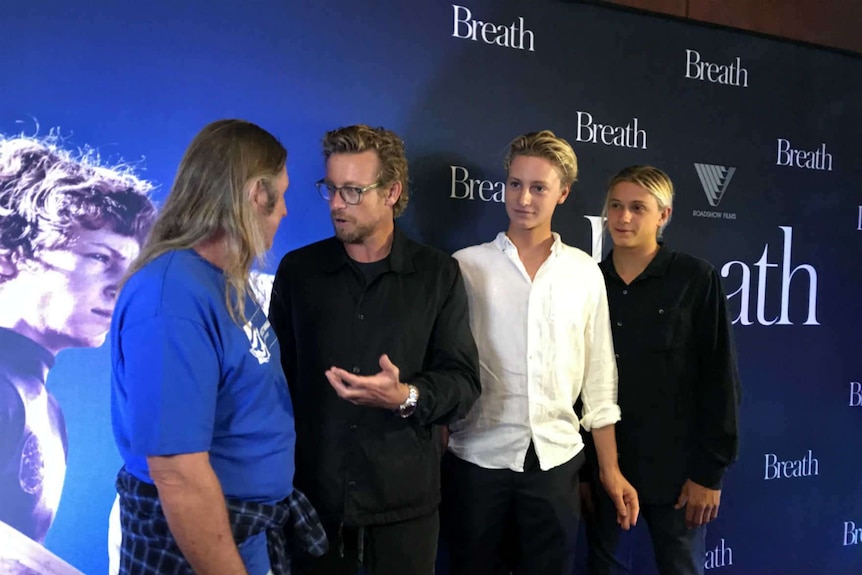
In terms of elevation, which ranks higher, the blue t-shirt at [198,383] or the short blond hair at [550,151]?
the short blond hair at [550,151]

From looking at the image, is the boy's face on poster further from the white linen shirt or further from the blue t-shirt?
the white linen shirt

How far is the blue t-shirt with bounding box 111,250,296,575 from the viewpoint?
3.19ft

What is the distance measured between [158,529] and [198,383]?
0.29 m

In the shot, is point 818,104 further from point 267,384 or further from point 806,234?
point 267,384

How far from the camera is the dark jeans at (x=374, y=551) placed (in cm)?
155

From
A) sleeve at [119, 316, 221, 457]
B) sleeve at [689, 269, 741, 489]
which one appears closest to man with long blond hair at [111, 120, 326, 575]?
sleeve at [119, 316, 221, 457]

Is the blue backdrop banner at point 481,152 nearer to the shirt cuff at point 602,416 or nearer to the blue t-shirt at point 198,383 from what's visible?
the shirt cuff at point 602,416

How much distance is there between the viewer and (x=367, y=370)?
60.5 inches

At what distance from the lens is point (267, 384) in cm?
115

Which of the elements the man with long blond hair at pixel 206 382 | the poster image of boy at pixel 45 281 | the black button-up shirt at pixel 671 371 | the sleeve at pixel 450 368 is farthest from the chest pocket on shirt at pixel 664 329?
the poster image of boy at pixel 45 281

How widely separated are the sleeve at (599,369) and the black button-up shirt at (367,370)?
0.43m

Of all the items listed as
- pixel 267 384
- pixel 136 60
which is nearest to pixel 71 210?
pixel 136 60

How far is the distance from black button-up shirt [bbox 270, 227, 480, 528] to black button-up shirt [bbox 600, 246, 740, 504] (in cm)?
60

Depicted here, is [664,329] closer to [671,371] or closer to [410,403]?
[671,371]
